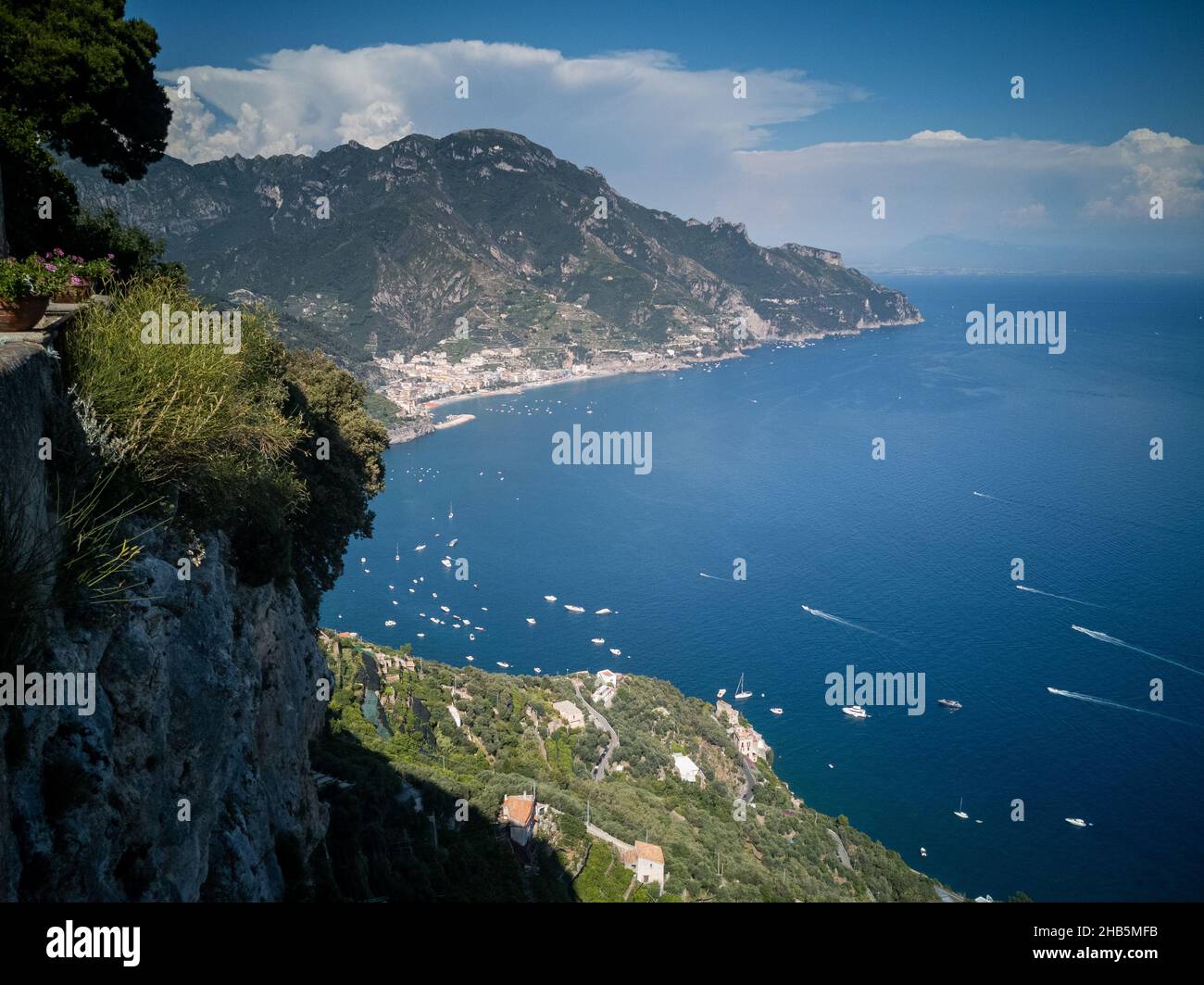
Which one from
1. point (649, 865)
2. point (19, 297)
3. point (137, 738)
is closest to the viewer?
point (137, 738)

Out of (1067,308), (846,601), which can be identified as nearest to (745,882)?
(846,601)

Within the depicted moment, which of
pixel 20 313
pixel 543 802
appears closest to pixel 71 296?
pixel 20 313

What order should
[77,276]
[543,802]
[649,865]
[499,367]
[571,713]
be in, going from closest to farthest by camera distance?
1. [77,276]
2. [649,865]
3. [543,802]
4. [571,713]
5. [499,367]

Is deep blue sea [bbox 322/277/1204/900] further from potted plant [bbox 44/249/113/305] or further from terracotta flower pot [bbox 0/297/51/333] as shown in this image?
terracotta flower pot [bbox 0/297/51/333]

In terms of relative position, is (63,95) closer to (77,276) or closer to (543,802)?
(77,276)

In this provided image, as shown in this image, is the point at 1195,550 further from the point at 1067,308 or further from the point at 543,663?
the point at 1067,308

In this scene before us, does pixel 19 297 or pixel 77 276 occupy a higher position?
pixel 77 276

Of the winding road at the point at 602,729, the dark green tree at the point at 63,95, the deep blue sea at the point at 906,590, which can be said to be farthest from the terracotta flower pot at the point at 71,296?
the deep blue sea at the point at 906,590
